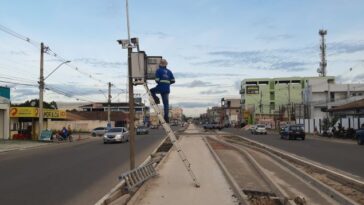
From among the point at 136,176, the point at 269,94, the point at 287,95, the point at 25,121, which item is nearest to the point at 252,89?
the point at 269,94

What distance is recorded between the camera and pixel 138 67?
1305 centimetres

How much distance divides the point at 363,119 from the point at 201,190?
151ft

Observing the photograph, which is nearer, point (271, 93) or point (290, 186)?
point (290, 186)

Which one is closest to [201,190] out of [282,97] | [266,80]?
[282,97]

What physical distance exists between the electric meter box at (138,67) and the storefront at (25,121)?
44.8 m

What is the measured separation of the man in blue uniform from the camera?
1327 centimetres

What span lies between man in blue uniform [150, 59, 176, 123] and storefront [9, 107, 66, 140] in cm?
4433

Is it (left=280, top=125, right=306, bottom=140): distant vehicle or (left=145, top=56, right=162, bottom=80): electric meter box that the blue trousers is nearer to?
(left=145, top=56, right=162, bottom=80): electric meter box

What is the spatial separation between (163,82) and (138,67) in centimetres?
77

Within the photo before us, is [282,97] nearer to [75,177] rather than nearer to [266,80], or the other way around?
[266,80]

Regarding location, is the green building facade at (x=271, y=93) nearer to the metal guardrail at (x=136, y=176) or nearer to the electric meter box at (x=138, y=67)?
the metal guardrail at (x=136, y=176)

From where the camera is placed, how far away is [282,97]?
525 feet

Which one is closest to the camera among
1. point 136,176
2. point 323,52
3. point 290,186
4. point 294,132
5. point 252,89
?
point 136,176

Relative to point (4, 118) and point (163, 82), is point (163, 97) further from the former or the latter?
point (4, 118)
